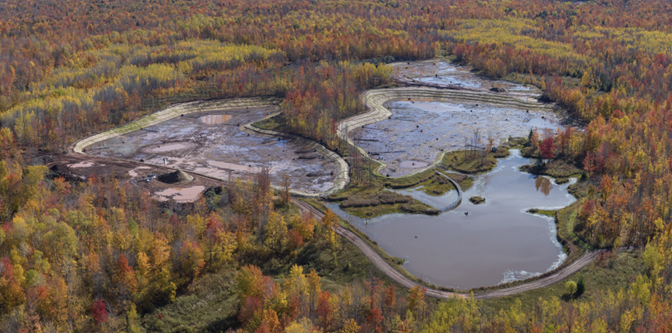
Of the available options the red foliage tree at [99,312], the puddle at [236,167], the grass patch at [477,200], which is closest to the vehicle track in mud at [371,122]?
the puddle at [236,167]

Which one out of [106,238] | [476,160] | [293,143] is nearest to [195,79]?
[293,143]

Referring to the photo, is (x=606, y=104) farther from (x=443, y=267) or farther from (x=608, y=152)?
(x=443, y=267)

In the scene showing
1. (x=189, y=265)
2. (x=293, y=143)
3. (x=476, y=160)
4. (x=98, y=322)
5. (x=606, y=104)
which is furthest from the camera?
(x=606, y=104)

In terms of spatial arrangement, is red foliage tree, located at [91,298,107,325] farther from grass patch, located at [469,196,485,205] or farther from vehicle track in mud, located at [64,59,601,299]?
grass patch, located at [469,196,485,205]


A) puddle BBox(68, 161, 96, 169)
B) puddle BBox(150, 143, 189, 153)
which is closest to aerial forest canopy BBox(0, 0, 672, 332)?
puddle BBox(68, 161, 96, 169)

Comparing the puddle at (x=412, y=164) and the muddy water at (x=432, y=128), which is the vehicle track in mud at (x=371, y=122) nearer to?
the puddle at (x=412, y=164)
